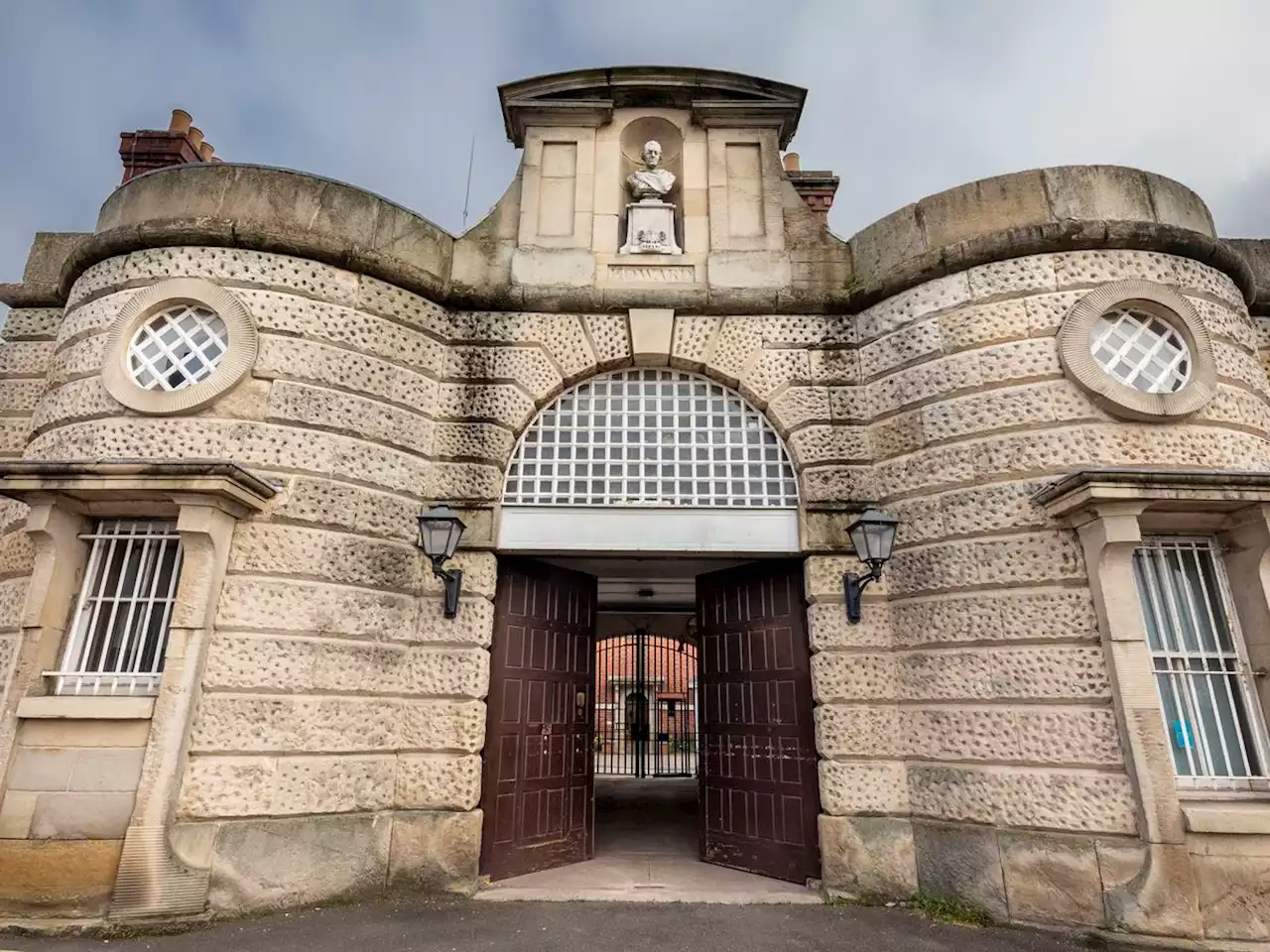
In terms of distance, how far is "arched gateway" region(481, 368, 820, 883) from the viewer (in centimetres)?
727

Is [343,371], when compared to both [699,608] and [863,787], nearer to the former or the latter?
[699,608]

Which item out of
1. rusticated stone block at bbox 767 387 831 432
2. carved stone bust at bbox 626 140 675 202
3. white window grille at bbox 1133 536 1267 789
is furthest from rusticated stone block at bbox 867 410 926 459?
carved stone bust at bbox 626 140 675 202

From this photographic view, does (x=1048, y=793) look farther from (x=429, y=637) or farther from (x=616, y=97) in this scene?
(x=616, y=97)

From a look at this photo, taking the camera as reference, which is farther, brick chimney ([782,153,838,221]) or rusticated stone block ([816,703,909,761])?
brick chimney ([782,153,838,221])

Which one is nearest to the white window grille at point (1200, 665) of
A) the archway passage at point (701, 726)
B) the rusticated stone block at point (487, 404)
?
the archway passage at point (701, 726)

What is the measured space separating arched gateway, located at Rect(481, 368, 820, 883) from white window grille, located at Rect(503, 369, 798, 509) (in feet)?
0.05

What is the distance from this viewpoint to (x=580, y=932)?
5.64 meters

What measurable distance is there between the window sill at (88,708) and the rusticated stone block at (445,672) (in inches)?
85.6

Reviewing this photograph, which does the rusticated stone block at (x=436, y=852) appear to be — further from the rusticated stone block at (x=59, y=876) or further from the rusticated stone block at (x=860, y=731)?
the rusticated stone block at (x=860, y=731)

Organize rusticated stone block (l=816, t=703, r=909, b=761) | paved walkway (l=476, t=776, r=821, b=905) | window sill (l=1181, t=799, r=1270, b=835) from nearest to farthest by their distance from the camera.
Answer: window sill (l=1181, t=799, r=1270, b=835)
paved walkway (l=476, t=776, r=821, b=905)
rusticated stone block (l=816, t=703, r=909, b=761)

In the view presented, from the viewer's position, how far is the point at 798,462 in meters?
7.69

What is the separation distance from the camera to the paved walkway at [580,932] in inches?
208

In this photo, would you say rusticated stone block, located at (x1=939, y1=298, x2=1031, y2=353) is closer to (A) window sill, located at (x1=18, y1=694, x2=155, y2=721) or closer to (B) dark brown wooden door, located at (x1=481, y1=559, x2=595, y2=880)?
(B) dark brown wooden door, located at (x1=481, y1=559, x2=595, y2=880)

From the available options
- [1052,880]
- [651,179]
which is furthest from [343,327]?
[1052,880]
